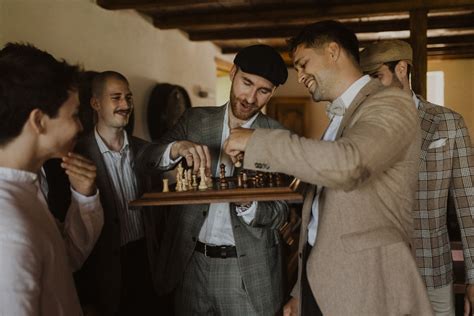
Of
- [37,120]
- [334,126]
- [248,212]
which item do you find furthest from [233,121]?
[37,120]

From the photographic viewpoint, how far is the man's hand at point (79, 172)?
5.04 feet

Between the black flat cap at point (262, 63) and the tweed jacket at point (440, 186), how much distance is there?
2.60 ft

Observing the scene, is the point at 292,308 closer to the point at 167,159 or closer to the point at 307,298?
the point at 307,298

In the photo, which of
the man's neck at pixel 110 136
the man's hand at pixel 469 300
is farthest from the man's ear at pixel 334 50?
the man's neck at pixel 110 136

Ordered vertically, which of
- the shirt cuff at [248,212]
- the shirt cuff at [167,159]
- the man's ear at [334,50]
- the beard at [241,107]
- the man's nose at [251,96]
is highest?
the man's ear at [334,50]

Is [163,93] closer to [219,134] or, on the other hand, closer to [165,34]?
[165,34]

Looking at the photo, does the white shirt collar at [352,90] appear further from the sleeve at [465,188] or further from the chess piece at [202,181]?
the sleeve at [465,188]

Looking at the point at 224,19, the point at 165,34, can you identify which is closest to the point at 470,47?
the point at 224,19

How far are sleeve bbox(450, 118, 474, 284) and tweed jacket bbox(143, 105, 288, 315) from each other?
906mm

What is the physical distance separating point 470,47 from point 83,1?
6.60m

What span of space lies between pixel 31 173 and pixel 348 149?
0.90 metres

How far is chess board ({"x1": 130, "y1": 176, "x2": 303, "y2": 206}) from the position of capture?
1596mm

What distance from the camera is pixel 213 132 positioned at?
2316 millimetres

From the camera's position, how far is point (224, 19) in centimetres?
544
